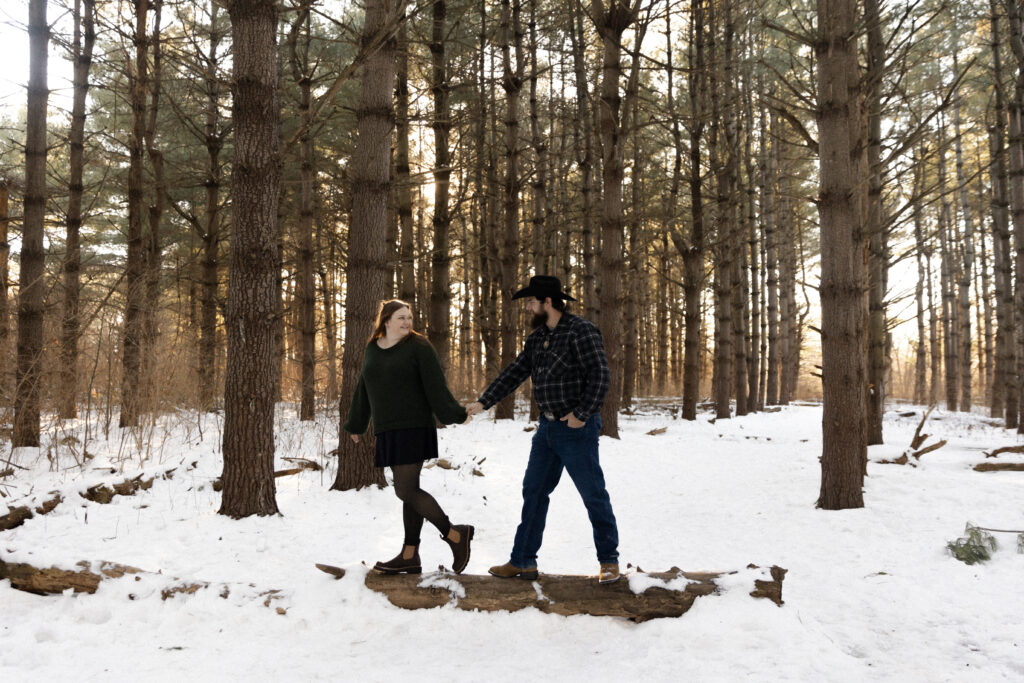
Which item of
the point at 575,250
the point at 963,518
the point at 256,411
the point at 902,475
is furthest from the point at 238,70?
the point at 575,250

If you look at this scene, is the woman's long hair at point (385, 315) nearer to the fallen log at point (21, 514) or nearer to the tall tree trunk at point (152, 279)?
the fallen log at point (21, 514)

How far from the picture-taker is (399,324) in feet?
14.8

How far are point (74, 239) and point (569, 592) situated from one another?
34.9 feet

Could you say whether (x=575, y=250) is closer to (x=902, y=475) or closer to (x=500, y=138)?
(x=500, y=138)

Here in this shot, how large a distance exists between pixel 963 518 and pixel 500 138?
605 inches

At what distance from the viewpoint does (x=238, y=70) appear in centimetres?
583

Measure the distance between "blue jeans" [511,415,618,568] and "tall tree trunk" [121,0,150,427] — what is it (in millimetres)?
7065

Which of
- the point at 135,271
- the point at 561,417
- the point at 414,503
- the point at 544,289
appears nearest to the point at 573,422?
the point at 561,417

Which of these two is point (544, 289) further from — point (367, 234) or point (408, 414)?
point (367, 234)

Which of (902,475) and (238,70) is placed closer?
(238,70)

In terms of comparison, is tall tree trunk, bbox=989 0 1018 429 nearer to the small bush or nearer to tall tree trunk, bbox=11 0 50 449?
Answer: the small bush

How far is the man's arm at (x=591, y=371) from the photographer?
4070 mm

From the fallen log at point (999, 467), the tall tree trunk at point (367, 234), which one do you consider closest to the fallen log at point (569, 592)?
the tall tree trunk at point (367, 234)

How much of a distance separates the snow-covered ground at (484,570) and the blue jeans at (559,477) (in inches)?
17.9
